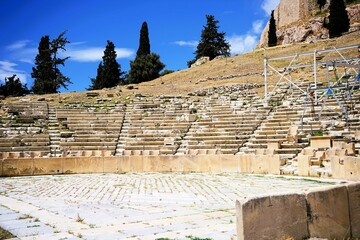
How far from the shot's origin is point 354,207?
14.8 ft

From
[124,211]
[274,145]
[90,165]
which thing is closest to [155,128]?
[90,165]

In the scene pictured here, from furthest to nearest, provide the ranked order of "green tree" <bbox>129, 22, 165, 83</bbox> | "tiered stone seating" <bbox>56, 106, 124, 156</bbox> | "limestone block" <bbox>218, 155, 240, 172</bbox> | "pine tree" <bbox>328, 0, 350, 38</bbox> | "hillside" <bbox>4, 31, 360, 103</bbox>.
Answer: "pine tree" <bbox>328, 0, 350, 38</bbox>
"green tree" <bbox>129, 22, 165, 83</bbox>
"hillside" <bbox>4, 31, 360, 103</bbox>
"tiered stone seating" <bbox>56, 106, 124, 156</bbox>
"limestone block" <bbox>218, 155, 240, 172</bbox>

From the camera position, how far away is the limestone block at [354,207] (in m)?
4.47

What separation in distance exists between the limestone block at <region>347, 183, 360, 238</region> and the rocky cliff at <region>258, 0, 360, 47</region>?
5049 centimetres

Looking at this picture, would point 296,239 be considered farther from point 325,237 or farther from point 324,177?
point 324,177

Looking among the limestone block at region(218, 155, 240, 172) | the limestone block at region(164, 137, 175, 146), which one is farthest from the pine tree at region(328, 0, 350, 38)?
the limestone block at region(218, 155, 240, 172)

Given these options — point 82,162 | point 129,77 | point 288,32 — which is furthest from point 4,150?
point 288,32

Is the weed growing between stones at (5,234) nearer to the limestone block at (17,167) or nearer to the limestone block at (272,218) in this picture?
the limestone block at (272,218)

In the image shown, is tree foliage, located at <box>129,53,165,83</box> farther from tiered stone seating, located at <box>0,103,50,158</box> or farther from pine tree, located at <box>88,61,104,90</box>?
tiered stone seating, located at <box>0,103,50,158</box>

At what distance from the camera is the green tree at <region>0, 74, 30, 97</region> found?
44219 mm

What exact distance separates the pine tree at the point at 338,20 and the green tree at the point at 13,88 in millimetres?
40729

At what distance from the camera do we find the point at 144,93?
30594 mm

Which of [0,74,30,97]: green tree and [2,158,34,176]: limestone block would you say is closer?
[2,158,34,176]: limestone block

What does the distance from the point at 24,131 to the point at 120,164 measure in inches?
282
